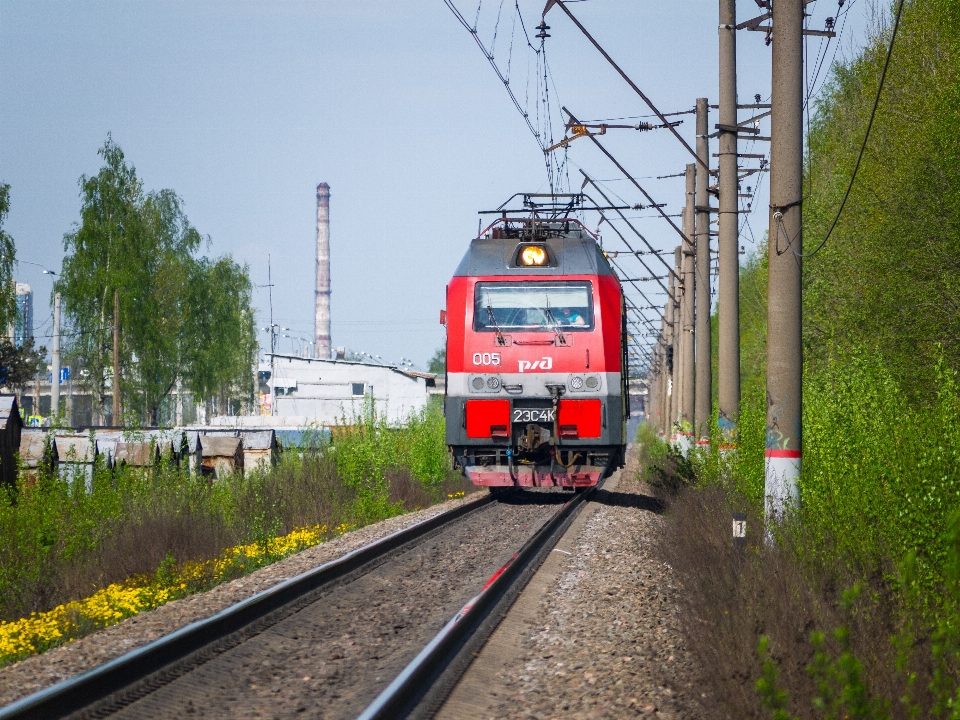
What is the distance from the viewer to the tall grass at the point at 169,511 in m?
11.2

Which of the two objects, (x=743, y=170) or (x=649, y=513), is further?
(x=743, y=170)

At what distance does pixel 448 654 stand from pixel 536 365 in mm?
9067

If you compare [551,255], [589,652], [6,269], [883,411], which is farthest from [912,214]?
[6,269]

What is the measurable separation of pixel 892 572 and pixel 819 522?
4.57ft

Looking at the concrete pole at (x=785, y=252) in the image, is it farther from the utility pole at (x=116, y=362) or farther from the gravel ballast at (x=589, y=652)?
the utility pole at (x=116, y=362)

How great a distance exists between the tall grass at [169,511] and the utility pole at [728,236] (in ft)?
19.1

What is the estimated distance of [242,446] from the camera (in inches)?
949

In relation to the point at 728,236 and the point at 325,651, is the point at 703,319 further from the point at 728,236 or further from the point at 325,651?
the point at 325,651

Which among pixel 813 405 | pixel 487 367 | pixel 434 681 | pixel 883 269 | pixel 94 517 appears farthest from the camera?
pixel 883 269

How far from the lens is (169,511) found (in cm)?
1301

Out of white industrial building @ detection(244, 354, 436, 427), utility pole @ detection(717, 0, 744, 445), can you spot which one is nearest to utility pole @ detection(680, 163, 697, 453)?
utility pole @ detection(717, 0, 744, 445)

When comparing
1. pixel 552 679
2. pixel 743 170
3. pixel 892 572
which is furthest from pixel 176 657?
pixel 743 170

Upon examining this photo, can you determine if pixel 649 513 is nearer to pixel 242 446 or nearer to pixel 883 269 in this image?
pixel 883 269

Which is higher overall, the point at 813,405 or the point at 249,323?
the point at 249,323
